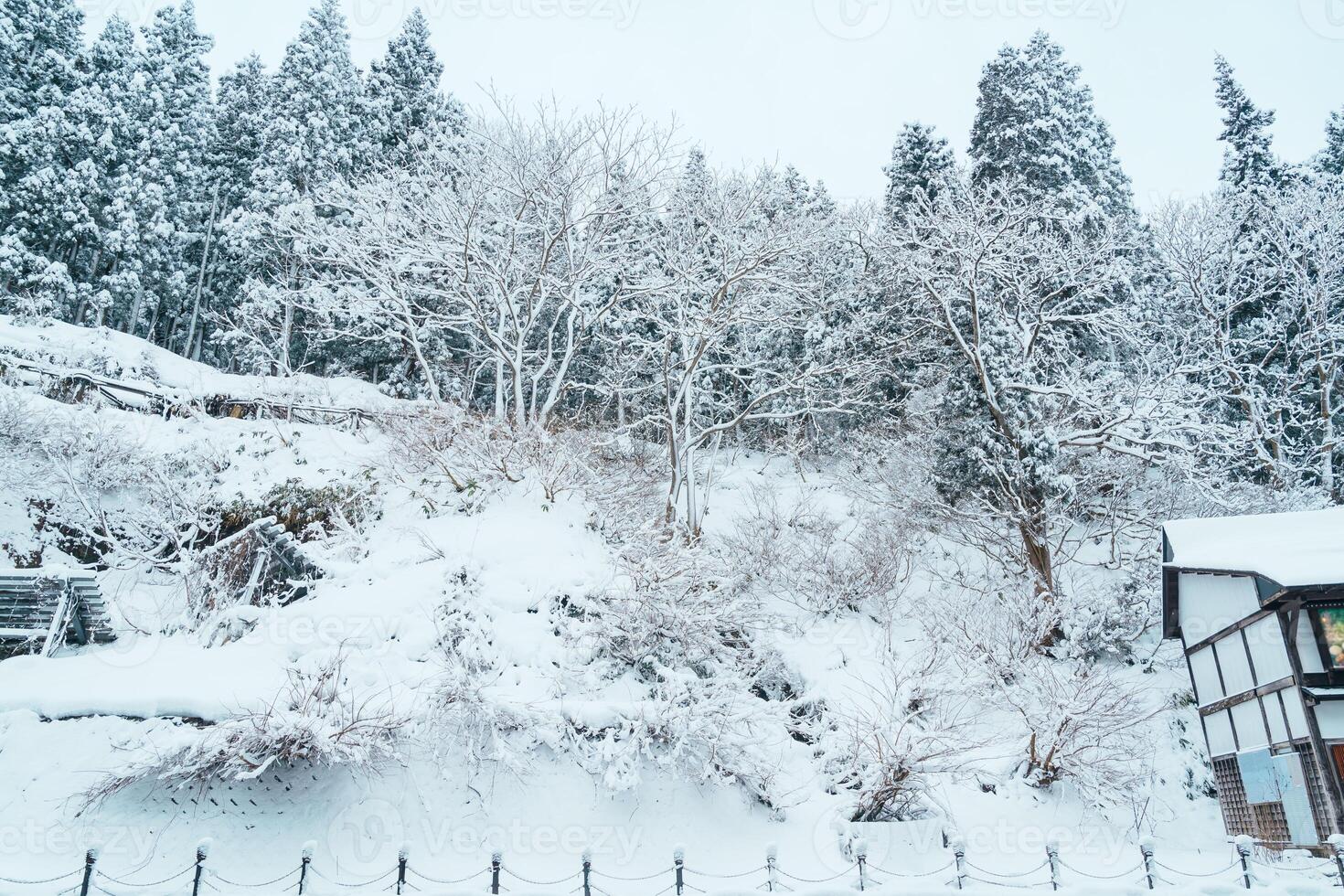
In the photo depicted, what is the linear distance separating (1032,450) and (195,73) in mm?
36962

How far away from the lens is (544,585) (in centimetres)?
1122

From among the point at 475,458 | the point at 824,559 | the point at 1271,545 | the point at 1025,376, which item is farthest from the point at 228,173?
the point at 1271,545

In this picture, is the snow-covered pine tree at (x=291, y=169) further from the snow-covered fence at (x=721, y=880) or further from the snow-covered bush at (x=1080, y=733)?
the snow-covered bush at (x=1080, y=733)

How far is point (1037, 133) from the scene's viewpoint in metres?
19.9

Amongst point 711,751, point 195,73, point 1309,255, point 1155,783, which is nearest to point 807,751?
point 711,751

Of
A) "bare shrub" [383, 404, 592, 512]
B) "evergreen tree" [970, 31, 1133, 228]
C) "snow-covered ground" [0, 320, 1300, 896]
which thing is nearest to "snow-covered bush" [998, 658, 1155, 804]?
"snow-covered ground" [0, 320, 1300, 896]

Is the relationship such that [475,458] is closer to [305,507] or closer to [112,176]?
[305,507]

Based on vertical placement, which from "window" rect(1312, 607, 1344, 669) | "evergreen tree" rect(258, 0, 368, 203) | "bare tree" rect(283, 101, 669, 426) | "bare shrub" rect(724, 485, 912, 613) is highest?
"evergreen tree" rect(258, 0, 368, 203)

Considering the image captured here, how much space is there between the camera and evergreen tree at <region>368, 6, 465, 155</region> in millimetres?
26234

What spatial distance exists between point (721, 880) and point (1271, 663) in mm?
8313

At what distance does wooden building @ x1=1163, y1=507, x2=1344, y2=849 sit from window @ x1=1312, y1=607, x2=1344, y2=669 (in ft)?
0.04

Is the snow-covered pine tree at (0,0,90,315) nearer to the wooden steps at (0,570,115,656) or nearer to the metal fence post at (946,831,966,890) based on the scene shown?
the wooden steps at (0,570,115,656)

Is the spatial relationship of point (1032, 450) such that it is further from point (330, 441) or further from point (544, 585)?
point (330, 441)

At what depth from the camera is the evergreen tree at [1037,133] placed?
63.1ft
